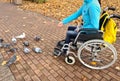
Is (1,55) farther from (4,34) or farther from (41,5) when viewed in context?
(41,5)

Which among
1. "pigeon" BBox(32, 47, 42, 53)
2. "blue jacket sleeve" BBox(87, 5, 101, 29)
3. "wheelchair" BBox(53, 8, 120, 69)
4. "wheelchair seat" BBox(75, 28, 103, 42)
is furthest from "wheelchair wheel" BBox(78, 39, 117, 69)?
"pigeon" BBox(32, 47, 42, 53)

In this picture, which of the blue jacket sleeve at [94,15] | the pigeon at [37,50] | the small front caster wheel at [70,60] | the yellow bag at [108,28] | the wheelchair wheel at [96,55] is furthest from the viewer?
the pigeon at [37,50]

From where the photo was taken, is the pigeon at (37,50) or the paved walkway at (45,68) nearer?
the paved walkway at (45,68)

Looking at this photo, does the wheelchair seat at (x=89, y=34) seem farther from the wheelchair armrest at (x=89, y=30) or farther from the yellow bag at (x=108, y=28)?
the yellow bag at (x=108, y=28)

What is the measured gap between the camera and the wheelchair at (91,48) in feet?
10.6

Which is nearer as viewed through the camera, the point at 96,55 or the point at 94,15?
the point at 94,15

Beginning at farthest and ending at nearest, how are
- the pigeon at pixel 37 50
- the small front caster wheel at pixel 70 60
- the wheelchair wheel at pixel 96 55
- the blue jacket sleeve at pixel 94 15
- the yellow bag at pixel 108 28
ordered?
the pigeon at pixel 37 50 → the small front caster wheel at pixel 70 60 → the yellow bag at pixel 108 28 → the wheelchair wheel at pixel 96 55 → the blue jacket sleeve at pixel 94 15

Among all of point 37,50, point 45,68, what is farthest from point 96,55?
point 37,50

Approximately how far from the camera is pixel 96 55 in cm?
352

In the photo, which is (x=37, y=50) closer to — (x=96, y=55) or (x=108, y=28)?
(x=96, y=55)

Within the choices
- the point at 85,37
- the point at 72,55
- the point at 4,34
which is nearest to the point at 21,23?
the point at 4,34

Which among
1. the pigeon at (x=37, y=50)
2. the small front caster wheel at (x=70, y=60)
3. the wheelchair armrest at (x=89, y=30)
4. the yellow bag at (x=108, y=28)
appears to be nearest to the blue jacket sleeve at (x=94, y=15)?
the wheelchair armrest at (x=89, y=30)

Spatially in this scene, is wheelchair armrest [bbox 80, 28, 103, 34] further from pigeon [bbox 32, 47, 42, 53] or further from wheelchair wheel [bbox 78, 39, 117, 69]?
pigeon [bbox 32, 47, 42, 53]

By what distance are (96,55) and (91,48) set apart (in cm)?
20
